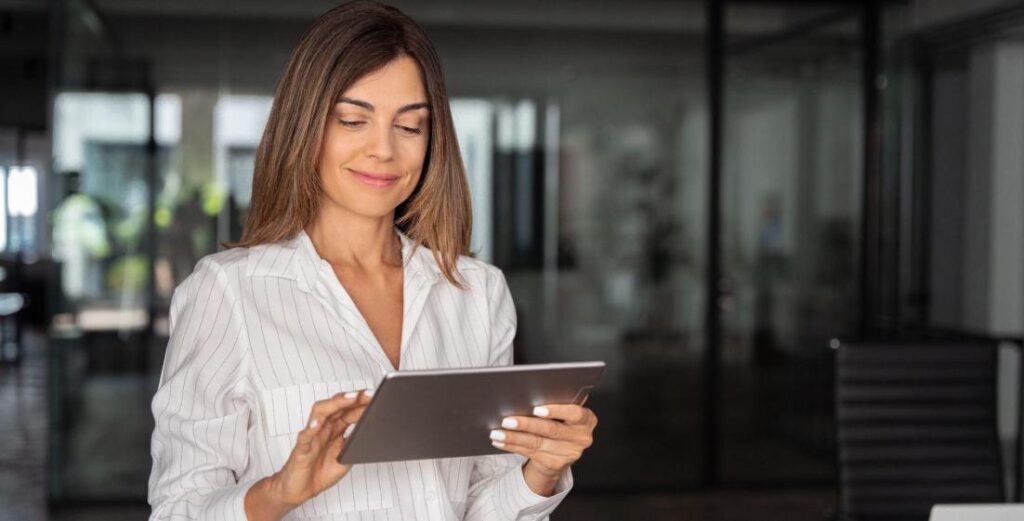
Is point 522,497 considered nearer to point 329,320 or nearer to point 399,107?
point 329,320

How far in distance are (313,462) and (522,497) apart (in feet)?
1.32

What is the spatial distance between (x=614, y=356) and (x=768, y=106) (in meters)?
1.49

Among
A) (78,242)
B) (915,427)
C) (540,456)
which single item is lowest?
(915,427)

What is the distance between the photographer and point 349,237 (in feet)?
5.67

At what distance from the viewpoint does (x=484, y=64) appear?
5.33 m

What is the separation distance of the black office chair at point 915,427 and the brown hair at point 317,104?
62.6 inches

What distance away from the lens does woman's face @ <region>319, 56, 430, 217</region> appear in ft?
5.12

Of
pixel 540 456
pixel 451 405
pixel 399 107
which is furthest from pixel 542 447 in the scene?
pixel 399 107

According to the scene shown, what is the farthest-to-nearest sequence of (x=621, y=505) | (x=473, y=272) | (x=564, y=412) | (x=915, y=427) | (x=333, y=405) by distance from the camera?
(x=621, y=505) < (x=915, y=427) < (x=473, y=272) < (x=564, y=412) < (x=333, y=405)

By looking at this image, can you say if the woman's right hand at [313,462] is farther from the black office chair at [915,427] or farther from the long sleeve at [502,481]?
the black office chair at [915,427]

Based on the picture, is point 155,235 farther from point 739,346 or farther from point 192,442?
point 192,442

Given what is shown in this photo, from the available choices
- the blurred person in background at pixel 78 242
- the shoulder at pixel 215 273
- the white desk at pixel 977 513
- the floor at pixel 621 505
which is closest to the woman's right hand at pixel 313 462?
the shoulder at pixel 215 273

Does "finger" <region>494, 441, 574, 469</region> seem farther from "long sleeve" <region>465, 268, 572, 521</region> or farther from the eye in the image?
the eye

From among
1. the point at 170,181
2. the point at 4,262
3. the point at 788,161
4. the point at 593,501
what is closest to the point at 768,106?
the point at 788,161
